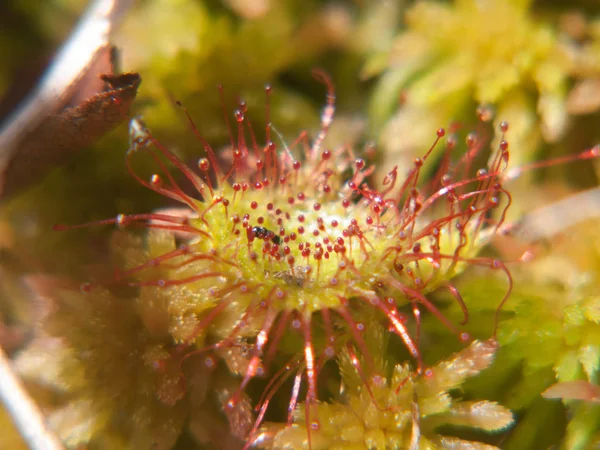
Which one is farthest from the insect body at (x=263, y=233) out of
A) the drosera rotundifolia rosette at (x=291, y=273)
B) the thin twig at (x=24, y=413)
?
the thin twig at (x=24, y=413)

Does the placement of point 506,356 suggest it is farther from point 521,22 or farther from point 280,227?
point 521,22

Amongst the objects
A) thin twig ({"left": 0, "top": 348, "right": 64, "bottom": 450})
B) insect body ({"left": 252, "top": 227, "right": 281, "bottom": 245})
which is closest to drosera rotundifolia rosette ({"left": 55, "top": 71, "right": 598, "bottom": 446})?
insect body ({"left": 252, "top": 227, "right": 281, "bottom": 245})

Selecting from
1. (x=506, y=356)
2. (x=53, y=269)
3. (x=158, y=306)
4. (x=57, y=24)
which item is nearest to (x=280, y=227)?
(x=158, y=306)

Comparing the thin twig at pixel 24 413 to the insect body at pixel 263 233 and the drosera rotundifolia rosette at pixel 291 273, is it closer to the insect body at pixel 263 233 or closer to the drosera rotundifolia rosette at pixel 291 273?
the drosera rotundifolia rosette at pixel 291 273

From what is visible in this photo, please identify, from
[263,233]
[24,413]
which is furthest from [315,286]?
[24,413]

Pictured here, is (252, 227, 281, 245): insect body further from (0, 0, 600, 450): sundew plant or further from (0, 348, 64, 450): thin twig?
(0, 348, 64, 450): thin twig
